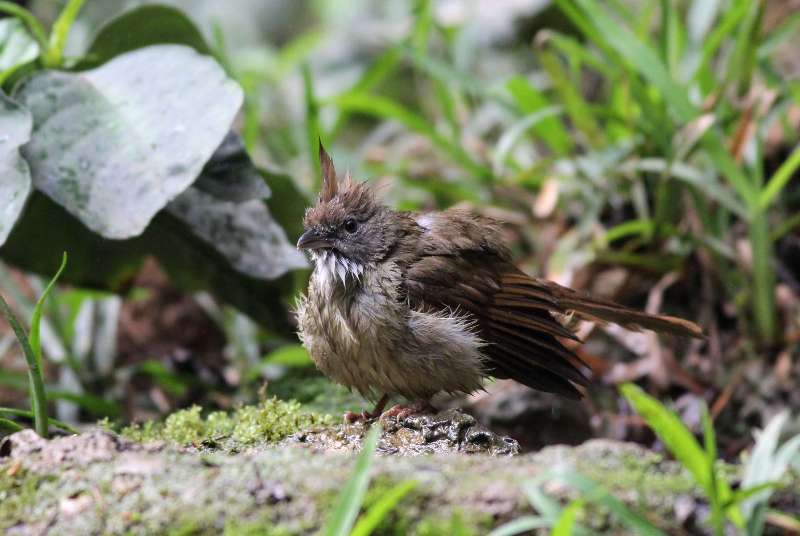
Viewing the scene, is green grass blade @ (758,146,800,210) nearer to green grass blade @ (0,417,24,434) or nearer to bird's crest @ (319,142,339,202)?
bird's crest @ (319,142,339,202)

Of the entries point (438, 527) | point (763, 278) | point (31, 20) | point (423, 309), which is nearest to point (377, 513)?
point (438, 527)

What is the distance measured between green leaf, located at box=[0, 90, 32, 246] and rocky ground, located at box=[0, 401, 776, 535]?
80 cm

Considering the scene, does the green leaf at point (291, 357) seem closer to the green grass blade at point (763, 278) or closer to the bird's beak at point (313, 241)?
the bird's beak at point (313, 241)

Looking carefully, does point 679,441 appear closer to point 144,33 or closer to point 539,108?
point 144,33

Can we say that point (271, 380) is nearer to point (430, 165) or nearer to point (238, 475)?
point (430, 165)

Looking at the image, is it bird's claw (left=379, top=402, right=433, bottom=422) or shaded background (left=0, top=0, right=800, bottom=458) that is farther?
shaded background (left=0, top=0, right=800, bottom=458)

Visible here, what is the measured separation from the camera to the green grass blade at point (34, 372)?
2.59 m

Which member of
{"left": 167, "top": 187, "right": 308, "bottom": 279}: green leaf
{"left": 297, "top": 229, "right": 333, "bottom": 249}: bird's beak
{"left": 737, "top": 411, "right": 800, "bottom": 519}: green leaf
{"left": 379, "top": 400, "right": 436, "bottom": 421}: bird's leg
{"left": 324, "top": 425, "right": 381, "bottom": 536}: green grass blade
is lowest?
{"left": 379, "top": 400, "right": 436, "bottom": 421}: bird's leg

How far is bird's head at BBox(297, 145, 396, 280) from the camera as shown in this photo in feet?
11.3

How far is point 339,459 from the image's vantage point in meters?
2.35

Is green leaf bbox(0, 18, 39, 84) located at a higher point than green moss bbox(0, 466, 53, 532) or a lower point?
higher

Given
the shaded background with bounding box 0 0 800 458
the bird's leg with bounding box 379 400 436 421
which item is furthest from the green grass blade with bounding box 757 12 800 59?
the bird's leg with bounding box 379 400 436 421

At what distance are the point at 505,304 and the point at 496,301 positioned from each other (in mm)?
35

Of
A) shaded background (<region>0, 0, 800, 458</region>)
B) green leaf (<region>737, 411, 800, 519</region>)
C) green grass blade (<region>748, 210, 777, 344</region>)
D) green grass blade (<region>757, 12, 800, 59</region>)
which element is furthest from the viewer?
green grass blade (<region>757, 12, 800, 59</region>)
